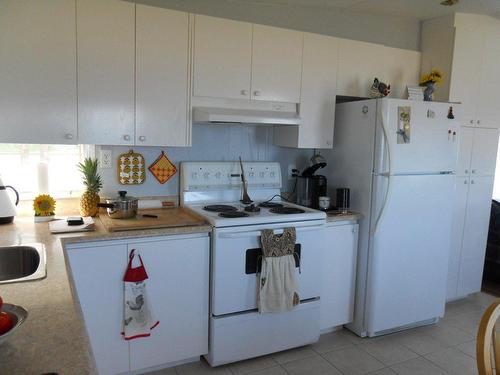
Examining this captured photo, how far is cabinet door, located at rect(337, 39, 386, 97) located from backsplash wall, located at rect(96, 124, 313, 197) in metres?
0.62

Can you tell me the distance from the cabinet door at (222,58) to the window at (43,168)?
89cm

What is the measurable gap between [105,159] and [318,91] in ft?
5.11

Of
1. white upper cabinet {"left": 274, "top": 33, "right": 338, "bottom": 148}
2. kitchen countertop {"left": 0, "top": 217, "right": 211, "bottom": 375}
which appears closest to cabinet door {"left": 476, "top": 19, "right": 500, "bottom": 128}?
white upper cabinet {"left": 274, "top": 33, "right": 338, "bottom": 148}

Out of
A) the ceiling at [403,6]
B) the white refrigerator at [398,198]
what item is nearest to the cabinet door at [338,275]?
the white refrigerator at [398,198]

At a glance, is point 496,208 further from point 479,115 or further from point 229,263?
point 229,263

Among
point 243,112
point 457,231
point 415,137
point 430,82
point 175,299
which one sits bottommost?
point 175,299

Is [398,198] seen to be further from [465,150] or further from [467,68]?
[467,68]

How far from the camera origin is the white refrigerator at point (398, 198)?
9.33 ft

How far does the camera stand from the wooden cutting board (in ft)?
7.66

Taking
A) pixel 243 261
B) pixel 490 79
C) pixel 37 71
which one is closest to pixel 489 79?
pixel 490 79

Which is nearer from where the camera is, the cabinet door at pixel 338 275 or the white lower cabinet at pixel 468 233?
the cabinet door at pixel 338 275

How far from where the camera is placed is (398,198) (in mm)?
2896

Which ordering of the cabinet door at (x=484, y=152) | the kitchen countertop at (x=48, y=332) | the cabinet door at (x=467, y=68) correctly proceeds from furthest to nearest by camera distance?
1. the cabinet door at (x=484, y=152)
2. the cabinet door at (x=467, y=68)
3. the kitchen countertop at (x=48, y=332)

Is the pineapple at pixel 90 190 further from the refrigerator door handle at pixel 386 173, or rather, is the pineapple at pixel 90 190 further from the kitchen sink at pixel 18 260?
the refrigerator door handle at pixel 386 173
